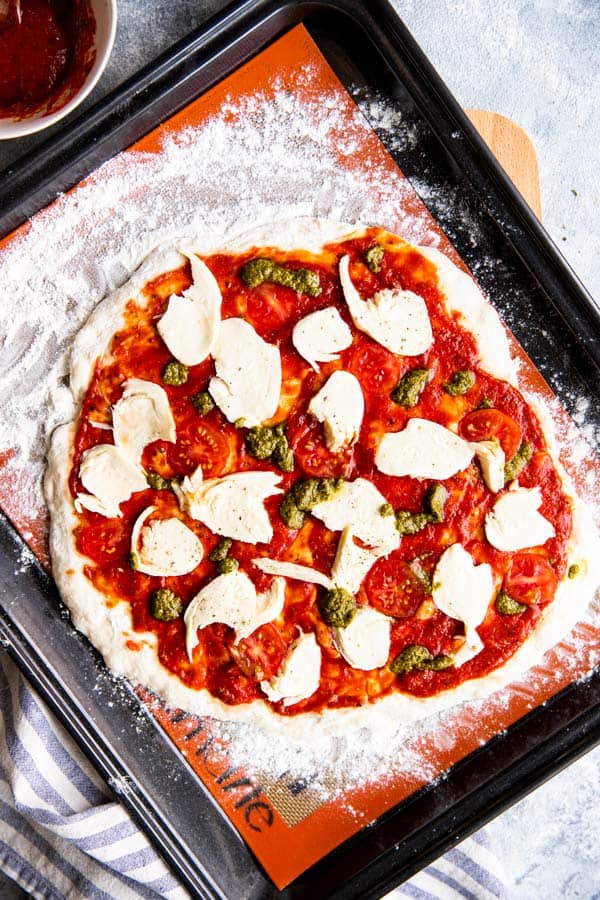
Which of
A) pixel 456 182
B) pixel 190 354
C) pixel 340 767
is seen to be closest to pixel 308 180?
pixel 456 182

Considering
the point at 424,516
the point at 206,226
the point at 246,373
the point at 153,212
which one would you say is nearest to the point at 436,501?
the point at 424,516

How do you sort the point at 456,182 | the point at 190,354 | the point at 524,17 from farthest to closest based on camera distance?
the point at 524,17 → the point at 456,182 → the point at 190,354

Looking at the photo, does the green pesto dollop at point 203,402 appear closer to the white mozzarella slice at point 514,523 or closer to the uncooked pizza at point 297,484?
the uncooked pizza at point 297,484

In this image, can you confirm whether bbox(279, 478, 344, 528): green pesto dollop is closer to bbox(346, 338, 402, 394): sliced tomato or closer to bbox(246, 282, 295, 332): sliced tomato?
bbox(346, 338, 402, 394): sliced tomato

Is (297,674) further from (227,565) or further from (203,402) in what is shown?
(203,402)

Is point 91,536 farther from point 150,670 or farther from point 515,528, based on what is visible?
point 515,528

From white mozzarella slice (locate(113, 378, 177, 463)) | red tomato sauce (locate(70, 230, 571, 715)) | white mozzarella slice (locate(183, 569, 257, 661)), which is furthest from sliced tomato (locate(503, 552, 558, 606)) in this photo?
white mozzarella slice (locate(113, 378, 177, 463))
